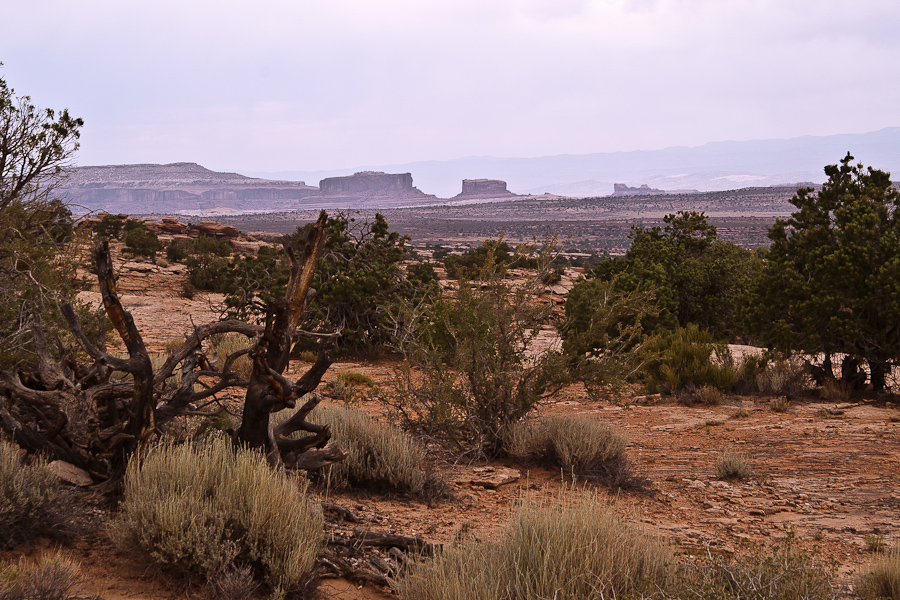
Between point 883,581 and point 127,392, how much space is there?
4782 mm

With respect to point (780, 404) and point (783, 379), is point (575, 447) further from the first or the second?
point (783, 379)

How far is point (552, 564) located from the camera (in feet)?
9.89

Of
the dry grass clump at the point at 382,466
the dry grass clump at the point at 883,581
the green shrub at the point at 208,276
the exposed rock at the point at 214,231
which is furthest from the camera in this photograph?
the exposed rock at the point at 214,231

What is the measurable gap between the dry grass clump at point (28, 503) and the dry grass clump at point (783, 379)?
389 inches

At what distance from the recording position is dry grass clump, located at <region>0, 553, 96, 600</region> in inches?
109

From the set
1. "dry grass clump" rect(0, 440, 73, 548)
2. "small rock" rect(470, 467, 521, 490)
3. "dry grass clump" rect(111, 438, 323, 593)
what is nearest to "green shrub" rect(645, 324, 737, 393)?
"small rock" rect(470, 467, 521, 490)

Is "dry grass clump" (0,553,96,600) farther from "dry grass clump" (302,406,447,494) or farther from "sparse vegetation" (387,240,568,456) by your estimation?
"sparse vegetation" (387,240,568,456)

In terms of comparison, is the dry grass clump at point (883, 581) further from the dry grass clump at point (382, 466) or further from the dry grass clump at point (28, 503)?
the dry grass clump at point (28, 503)

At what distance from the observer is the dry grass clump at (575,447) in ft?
20.0

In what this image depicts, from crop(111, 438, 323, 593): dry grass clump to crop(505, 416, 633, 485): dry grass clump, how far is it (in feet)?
10.0

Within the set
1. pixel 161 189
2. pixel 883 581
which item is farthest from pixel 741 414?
pixel 161 189

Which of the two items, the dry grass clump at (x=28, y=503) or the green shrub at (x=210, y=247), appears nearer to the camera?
the dry grass clump at (x=28, y=503)

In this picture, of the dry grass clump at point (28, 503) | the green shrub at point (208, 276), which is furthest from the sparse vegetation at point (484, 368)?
the green shrub at point (208, 276)

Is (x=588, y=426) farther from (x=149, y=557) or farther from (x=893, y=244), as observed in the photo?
(x=893, y=244)
